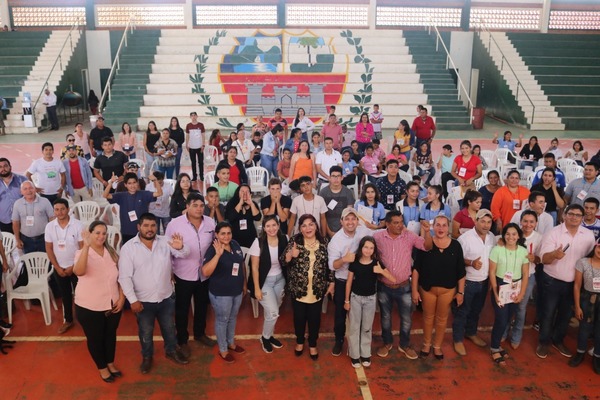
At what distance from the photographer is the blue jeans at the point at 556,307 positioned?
533cm

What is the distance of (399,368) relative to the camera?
17.2ft

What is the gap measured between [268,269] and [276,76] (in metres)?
16.6

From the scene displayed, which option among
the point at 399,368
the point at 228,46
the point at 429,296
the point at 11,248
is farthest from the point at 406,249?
the point at 228,46

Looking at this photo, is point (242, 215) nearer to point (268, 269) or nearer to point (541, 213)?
point (268, 269)

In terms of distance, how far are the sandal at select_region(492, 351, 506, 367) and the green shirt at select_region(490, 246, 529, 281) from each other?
0.83 m

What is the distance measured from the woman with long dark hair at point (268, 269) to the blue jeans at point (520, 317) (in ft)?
8.11

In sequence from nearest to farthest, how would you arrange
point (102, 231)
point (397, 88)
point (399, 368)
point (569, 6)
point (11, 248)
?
1. point (102, 231)
2. point (399, 368)
3. point (11, 248)
4. point (397, 88)
5. point (569, 6)

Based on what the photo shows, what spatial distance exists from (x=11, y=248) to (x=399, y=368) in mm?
4757

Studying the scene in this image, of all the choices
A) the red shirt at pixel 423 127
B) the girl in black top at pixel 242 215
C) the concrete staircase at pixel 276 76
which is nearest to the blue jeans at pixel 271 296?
the girl in black top at pixel 242 215

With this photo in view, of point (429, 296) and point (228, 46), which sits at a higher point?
point (228, 46)

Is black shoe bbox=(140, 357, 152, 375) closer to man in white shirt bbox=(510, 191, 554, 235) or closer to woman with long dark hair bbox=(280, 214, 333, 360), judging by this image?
woman with long dark hair bbox=(280, 214, 333, 360)

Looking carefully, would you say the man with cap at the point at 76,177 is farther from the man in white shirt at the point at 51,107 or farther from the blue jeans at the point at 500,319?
the man in white shirt at the point at 51,107

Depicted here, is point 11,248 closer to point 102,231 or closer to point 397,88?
point 102,231

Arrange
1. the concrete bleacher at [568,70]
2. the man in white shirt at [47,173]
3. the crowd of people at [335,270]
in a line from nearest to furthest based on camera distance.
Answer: the crowd of people at [335,270], the man in white shirt at [47,173], the concrete bleacher at [568,70]
